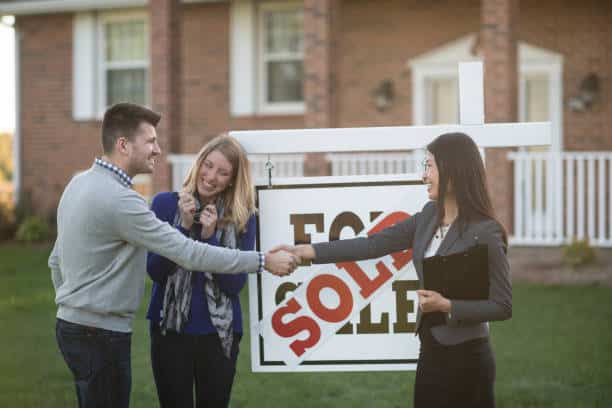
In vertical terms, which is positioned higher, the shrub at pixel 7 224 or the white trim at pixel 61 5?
the white trim at pixel 61 5

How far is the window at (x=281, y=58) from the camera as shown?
1394 centimetres

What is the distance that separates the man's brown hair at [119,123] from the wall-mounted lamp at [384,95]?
33.3ft

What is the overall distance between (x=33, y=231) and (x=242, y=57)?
4512mm

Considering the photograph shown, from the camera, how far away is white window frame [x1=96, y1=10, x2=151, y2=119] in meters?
14.7

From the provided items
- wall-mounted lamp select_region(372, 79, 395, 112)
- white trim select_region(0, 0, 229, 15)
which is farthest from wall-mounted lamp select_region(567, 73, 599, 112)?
white trim select_region(0, 0, 229, 15)

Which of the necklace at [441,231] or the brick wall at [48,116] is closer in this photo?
the necklace at [441,231]

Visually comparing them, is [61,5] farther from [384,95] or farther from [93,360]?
[93,360]

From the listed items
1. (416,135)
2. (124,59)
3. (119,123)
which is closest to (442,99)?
(124,59)

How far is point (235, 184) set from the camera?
3.48 m

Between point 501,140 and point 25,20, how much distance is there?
541 inches

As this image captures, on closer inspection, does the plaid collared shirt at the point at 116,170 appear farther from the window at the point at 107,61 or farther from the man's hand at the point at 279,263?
the window at the point at 107,61

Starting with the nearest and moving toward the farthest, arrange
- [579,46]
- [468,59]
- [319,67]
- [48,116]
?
[319,67]
[579,46]
[468,59]
[48,116]

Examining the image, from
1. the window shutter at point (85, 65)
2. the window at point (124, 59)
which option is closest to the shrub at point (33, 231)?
the window shutter at point (85, 65)

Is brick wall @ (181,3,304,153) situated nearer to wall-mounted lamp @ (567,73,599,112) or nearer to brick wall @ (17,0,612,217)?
brick wall @ (17,0,612,217)
